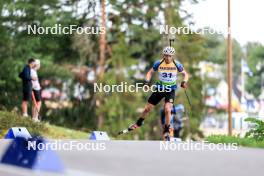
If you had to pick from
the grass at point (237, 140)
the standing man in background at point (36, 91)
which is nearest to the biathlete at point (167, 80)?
the grass at point (237, 140)

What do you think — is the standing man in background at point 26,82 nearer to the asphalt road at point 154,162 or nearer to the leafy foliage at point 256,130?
the asphalt road at point 154,162

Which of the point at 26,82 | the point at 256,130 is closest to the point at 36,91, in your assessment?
the point at 26,82

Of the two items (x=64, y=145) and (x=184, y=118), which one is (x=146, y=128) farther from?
(x=64, y=145)

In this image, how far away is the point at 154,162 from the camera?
4.79 metres

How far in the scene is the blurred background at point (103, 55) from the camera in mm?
8680

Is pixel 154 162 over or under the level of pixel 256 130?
under

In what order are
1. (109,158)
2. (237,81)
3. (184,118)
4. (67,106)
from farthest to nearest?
(237,81) → (67,106) → (184,118) → (109,158)

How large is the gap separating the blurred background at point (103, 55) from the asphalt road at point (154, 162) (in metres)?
3.10

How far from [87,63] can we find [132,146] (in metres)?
3.47

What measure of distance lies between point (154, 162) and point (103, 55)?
4.49 m

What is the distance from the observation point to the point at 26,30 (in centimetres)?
878

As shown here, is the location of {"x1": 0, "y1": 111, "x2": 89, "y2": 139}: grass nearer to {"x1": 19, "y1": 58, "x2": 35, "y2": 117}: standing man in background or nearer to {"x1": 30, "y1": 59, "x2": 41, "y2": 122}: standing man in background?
{"x1": 30, "y1": 59, "x2": 41, "y2": 122}: standing man in background

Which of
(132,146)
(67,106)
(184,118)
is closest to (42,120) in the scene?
(67,106)

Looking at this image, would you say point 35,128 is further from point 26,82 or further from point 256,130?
point 256,130
